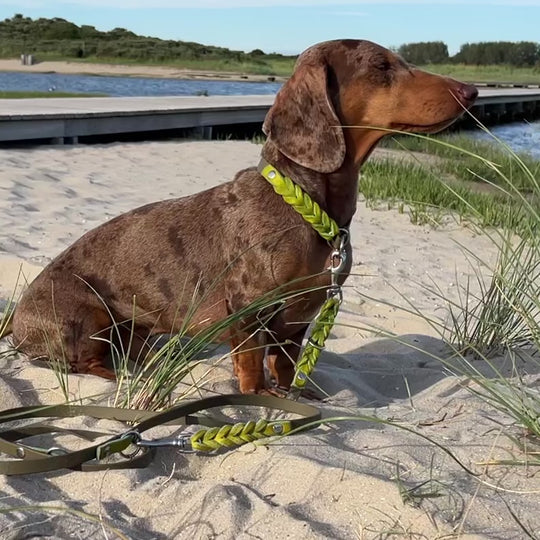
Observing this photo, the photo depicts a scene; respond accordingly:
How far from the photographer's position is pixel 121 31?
287 ft

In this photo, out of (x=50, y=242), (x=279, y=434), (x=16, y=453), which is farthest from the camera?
(x=50, y=242)

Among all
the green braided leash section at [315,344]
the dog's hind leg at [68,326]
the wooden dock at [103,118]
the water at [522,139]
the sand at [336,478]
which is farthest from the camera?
the water at [522,139]

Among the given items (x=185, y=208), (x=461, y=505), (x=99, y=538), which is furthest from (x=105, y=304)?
(x=461, y=505)

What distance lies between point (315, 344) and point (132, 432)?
99 cm

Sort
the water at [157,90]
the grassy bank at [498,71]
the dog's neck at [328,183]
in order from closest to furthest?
the dog's neck at [328,183], the water at [157,90], the grassy bank at [498,71]

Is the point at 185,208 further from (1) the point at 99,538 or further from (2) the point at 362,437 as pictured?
(1) the point at 99,538

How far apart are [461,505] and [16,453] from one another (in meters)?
1.32

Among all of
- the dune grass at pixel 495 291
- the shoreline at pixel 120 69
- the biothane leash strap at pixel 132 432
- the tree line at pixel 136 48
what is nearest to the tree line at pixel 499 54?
the tree line at pixel 136 48

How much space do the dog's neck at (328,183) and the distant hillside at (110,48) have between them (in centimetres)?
5824

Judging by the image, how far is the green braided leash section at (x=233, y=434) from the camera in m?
2.53

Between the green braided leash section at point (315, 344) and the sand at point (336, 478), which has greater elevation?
the green braided leash section at point (315, 344)

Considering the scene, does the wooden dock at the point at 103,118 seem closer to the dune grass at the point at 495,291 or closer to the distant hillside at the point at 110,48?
the dune grass at the point at 495,291

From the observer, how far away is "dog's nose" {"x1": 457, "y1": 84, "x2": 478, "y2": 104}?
3195 millimetres

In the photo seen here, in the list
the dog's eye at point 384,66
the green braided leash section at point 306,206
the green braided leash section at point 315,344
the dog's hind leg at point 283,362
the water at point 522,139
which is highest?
the dog's eye at point 384,66
